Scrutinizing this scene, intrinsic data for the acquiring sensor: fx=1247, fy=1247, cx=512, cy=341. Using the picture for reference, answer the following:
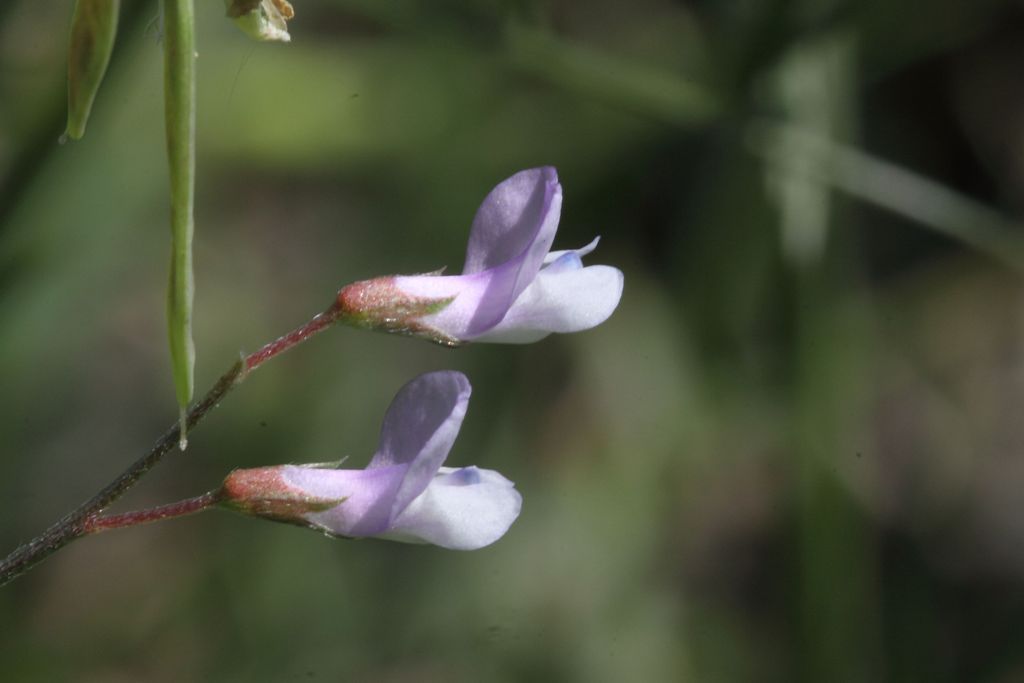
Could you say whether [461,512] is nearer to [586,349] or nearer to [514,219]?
[514,219]

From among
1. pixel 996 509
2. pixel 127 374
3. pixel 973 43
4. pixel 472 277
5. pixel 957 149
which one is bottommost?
pixel 127 374

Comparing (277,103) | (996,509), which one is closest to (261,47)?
(277,103)

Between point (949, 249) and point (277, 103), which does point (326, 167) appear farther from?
point (949, 249)

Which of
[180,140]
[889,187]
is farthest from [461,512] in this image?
[889,187]

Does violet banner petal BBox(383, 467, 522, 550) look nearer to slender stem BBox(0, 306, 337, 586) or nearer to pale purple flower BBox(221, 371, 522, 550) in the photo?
pale purple flower BBox(221, 371, 522, 550)

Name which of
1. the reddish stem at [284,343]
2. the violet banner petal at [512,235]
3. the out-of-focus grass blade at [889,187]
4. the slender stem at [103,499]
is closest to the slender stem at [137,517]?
the slender stem at [103,499]

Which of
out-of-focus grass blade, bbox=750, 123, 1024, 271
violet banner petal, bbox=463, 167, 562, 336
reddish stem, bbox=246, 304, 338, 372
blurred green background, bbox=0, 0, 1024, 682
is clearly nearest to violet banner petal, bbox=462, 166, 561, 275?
violet banner petal, bbox=463, 167, 562, 336
